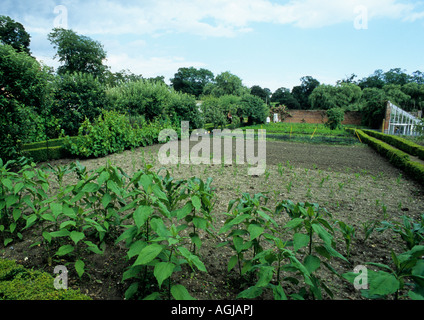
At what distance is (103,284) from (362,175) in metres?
7.19

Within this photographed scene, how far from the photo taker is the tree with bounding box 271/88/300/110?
57125 mm

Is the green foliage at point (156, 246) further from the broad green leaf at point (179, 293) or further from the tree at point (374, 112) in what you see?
the tree at point (374, 112)

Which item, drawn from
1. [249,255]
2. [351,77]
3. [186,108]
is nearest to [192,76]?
[351,77]

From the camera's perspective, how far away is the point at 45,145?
8234mm

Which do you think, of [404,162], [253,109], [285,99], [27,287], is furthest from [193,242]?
[285,99]

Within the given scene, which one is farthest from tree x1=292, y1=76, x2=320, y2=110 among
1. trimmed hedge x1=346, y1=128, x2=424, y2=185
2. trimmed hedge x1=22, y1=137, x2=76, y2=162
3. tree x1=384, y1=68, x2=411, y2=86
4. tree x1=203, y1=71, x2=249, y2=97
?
trimmed hedge x1=22, y1=137, x2=76, y2=162

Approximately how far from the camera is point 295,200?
4.61m

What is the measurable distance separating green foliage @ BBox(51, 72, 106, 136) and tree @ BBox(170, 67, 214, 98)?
61.2 m

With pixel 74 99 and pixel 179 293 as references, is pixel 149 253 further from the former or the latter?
pixel 74 99

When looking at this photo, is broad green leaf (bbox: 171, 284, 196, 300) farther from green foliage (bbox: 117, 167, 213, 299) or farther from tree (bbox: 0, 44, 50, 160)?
tree (bbox: 0, 44, 50, 160)

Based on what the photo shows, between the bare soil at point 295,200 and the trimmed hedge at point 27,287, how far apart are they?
0.40 meters

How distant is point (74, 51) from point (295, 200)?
125 ft

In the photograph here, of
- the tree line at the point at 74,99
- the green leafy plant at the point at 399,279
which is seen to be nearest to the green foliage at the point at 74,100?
the tree line at the point at 74,99

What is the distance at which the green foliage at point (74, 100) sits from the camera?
9.60 metres
